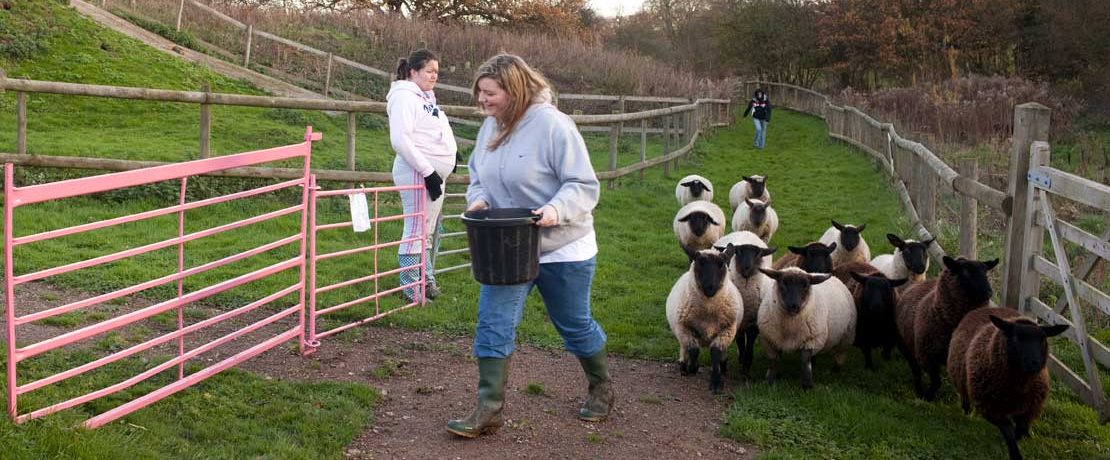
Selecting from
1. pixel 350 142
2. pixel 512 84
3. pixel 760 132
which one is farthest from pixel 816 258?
pixel 760 132

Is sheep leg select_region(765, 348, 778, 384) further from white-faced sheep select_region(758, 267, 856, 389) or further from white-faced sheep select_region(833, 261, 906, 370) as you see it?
white-faced sheep select_region(833, 261, 906, 370)

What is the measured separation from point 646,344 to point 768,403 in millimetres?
1565

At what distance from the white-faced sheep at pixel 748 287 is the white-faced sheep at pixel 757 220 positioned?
129 inches

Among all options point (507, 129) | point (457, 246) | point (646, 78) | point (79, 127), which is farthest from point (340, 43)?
point (507, 129)

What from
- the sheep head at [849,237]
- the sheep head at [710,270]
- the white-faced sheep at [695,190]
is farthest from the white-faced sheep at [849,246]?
the white-faced sheep at [695,190]

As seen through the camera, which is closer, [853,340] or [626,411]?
[626,411]

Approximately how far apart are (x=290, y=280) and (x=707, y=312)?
3766 mm

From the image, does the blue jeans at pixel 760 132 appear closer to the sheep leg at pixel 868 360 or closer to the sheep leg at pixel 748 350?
the sheep leg at pixel 868 360

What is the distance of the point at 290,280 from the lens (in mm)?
8555

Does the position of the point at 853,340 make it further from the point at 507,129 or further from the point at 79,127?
the point at 79,127

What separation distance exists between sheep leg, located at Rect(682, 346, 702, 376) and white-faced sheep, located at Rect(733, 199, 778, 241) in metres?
4.44

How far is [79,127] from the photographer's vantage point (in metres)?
14.7

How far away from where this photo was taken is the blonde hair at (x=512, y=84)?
4977 millimetres

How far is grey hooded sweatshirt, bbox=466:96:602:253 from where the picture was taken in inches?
197
